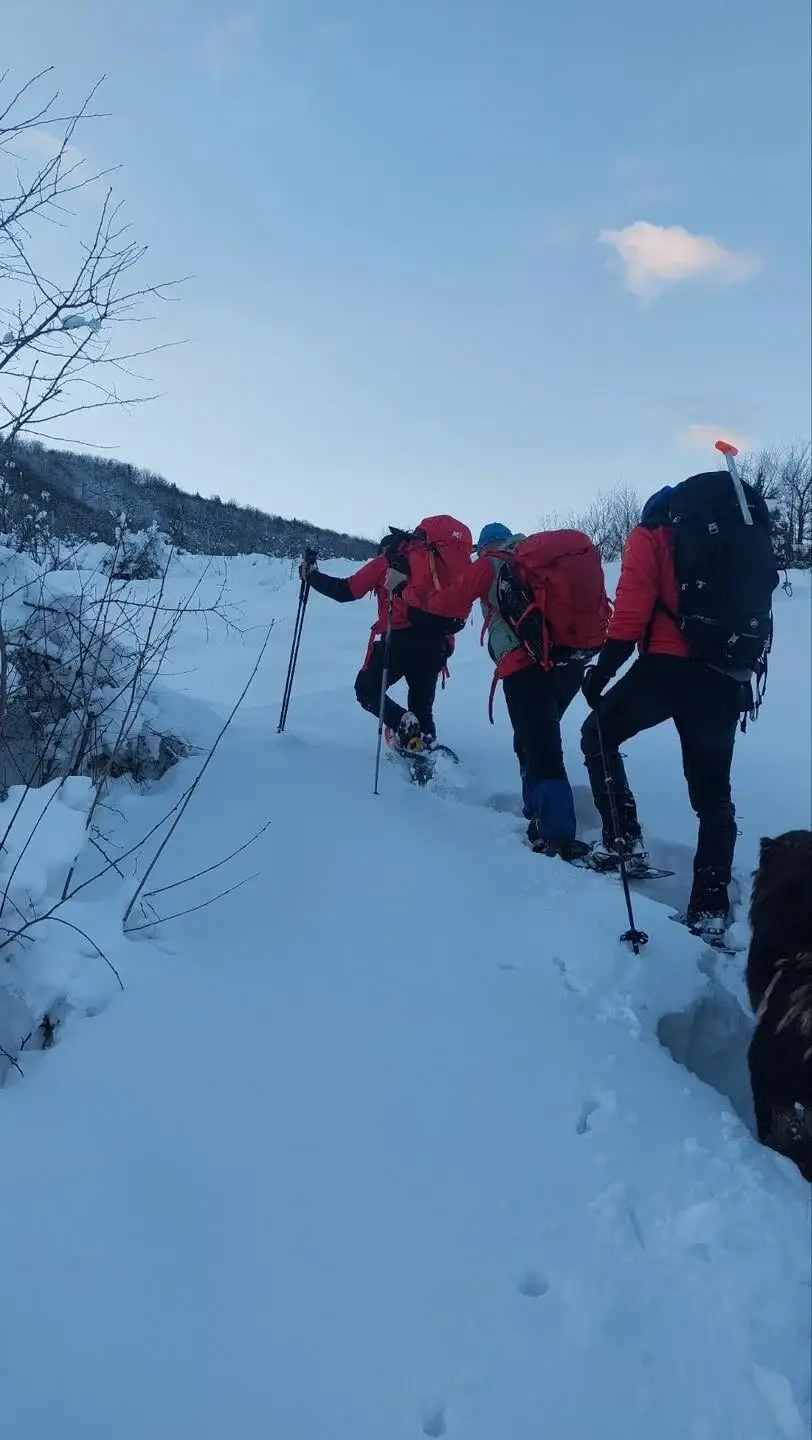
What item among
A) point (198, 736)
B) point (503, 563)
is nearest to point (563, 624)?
point (503, 563)

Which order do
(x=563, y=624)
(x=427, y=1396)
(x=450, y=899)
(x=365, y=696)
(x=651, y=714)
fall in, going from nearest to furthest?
(x=427, y=1396) < (x=450, y=899) < (x=651, y=714) < (x=563, y=624) < (x=365, y=696)

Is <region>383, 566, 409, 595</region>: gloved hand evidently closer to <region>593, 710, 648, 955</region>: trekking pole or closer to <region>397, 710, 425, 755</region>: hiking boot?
<region>397, 710, 425, 755</region>: hiking boot

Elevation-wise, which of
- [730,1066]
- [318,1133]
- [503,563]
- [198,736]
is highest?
[503,563]

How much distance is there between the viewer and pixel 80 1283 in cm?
150

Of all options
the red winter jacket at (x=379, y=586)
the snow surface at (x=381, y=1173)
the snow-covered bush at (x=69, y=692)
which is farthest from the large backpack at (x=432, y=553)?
the snow surface at (x=381, y=1173)

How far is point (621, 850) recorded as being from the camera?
3230 millimetres

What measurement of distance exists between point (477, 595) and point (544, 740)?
835 mm

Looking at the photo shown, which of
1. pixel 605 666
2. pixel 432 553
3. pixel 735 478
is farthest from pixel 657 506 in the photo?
pixel 432 553

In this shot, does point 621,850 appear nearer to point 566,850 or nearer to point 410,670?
point 566,850

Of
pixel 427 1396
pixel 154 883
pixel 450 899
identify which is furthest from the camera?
pixel 450 899

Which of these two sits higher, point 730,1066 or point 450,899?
point 450,899

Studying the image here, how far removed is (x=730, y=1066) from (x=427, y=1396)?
197cm

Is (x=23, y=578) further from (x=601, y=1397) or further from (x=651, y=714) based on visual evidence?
(x=601, y=1397)

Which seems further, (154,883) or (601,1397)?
(154,883)
